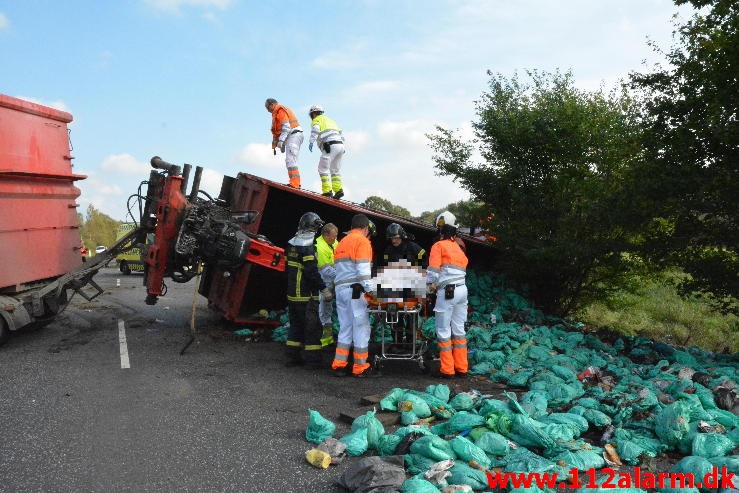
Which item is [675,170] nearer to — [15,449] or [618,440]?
[618,440]

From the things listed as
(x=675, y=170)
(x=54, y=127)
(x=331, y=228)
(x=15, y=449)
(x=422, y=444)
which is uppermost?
(x=54, y=127)

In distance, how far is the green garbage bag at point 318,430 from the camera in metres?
4.05

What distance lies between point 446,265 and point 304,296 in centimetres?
166

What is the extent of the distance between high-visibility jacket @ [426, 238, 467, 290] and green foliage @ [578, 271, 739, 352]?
13.3ft

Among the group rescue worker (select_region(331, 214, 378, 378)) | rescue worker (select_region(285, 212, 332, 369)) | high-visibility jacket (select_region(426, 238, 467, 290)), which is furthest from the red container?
high-visibility jacket (select_region(426, 238, 467, 290))

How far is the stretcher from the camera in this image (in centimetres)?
599

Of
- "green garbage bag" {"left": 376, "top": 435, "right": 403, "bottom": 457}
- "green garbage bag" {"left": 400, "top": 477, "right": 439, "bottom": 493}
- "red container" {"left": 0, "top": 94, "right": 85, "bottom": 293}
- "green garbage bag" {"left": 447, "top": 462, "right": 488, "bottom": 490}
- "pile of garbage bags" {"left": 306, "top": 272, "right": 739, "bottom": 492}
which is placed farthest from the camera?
"red container" {"left": 0, "top": 94, "right": 85, "bottom": 293}

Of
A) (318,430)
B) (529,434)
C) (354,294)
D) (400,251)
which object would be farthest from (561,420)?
(400,251)

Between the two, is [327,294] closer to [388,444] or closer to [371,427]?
[371,427]

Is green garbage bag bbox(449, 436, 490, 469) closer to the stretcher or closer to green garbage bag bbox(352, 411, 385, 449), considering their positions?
green garbage bag bbox(352, 411, 385, 449)

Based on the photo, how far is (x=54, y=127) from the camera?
8.02 metres

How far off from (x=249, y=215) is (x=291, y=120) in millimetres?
2788

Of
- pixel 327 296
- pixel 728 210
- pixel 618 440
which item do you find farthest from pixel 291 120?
pixel 618 440

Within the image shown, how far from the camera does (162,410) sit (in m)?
4.73
